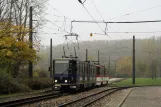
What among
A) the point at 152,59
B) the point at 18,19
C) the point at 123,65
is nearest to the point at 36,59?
the point at 18,19

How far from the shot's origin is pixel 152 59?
251ft

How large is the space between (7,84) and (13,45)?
4503 millimetres

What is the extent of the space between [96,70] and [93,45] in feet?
120

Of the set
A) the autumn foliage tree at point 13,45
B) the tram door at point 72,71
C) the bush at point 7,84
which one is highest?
the autumn foliage tree at point 13,45

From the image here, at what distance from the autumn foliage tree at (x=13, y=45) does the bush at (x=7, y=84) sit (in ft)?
7.70

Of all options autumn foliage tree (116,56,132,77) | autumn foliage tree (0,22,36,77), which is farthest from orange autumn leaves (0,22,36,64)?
autumn foliage tree (116,56,132,77)

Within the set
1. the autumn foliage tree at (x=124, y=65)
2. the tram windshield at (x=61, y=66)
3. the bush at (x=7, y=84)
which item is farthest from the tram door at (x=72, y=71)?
the autumn foliage tree at (x=124, y=65)

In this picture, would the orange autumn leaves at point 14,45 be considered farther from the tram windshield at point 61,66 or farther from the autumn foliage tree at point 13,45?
the tram windshield at point 61,66

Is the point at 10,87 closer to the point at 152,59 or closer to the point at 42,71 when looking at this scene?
the point at 42,71

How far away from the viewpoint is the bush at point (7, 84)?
87.6 feet

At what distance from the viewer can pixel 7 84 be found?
89.4 ft

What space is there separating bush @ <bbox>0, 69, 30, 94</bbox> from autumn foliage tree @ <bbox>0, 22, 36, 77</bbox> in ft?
7.70

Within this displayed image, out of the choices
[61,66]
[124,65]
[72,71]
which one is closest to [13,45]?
[61,66]

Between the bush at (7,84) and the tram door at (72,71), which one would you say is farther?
the tram door at (72,71)
